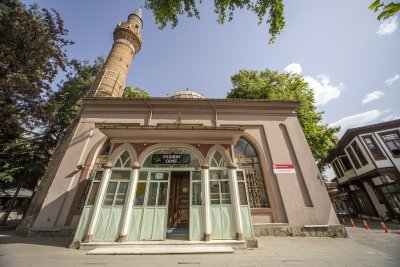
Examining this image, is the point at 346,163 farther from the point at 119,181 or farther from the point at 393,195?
the point at 119,181

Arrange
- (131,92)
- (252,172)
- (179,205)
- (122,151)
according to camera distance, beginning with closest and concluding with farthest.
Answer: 1. (122,151)
2. (179,205)
3. (252,172)
4. (131,92)

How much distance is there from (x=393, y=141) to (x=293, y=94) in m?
10.2

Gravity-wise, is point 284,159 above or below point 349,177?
below

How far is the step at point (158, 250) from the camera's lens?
5393 mm

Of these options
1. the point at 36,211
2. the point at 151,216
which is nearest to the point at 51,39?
the point at 36,211

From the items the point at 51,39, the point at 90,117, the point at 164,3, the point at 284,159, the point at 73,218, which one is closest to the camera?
the point at 164,3

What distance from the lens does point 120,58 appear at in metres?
18.0

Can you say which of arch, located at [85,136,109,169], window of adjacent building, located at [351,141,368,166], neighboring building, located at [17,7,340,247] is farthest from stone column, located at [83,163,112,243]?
window of adjacent building, located at [351,141,368,166]

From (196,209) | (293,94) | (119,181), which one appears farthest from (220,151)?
(293,94)

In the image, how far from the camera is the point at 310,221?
27.5 ft

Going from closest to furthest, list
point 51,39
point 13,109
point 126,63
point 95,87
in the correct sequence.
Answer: point 13,109 → point 51,39 → point 95,87 → point 126,63

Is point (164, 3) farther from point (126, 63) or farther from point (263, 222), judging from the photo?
point (126, 63)

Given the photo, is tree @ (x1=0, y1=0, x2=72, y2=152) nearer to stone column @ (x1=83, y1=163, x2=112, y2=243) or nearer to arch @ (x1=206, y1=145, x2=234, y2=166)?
stone column @ (x1=83, y1=163, x2=112, y2=243)

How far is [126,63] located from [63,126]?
964 centimetres
